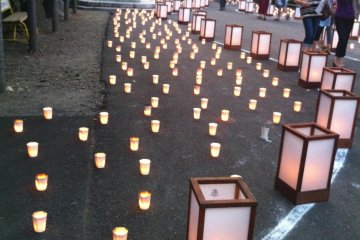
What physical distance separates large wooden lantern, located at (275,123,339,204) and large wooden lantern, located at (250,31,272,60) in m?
6.96

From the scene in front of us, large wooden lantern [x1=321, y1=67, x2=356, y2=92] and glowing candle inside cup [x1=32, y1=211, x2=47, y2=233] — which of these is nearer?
glowing candle inside cup [x1=32, y1=211, x2=47, y2=233]

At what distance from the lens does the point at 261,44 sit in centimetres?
1085

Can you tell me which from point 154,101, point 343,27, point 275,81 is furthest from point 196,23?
point 154,101

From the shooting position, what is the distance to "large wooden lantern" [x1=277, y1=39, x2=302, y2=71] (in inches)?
371

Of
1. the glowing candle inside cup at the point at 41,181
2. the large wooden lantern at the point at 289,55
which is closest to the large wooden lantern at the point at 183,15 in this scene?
the large wooden lantern at the point at 289,55

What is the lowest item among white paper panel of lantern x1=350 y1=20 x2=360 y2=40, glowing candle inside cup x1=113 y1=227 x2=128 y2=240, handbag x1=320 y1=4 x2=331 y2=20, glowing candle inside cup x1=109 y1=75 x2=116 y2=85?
glowing candle inside cup x1=109 y1=75 x2=116 y2=85

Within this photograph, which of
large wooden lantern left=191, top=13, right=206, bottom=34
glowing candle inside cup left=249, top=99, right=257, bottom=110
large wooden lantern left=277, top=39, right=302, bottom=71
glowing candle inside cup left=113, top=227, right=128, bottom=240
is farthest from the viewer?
large wooden lantern left=191, top=13, right=206, bottom=34

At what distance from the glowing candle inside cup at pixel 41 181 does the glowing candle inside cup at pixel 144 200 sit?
2.98 feet

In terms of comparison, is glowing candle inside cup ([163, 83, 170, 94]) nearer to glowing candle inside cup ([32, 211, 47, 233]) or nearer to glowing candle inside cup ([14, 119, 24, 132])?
glowing candle inside cup ([14, 119, 24, 132])

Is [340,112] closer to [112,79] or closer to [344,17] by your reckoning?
[112,79]

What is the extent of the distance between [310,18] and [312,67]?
6.74ft

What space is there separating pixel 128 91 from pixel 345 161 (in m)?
3.74

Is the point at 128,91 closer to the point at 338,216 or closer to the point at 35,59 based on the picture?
the point at 35,59

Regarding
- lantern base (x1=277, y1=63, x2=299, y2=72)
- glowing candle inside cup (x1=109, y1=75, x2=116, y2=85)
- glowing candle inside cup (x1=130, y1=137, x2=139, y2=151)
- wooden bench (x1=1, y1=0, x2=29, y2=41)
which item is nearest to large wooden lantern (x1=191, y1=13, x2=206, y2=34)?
wooden bench (x1=1, y1=0, x2=29, y2=41)
